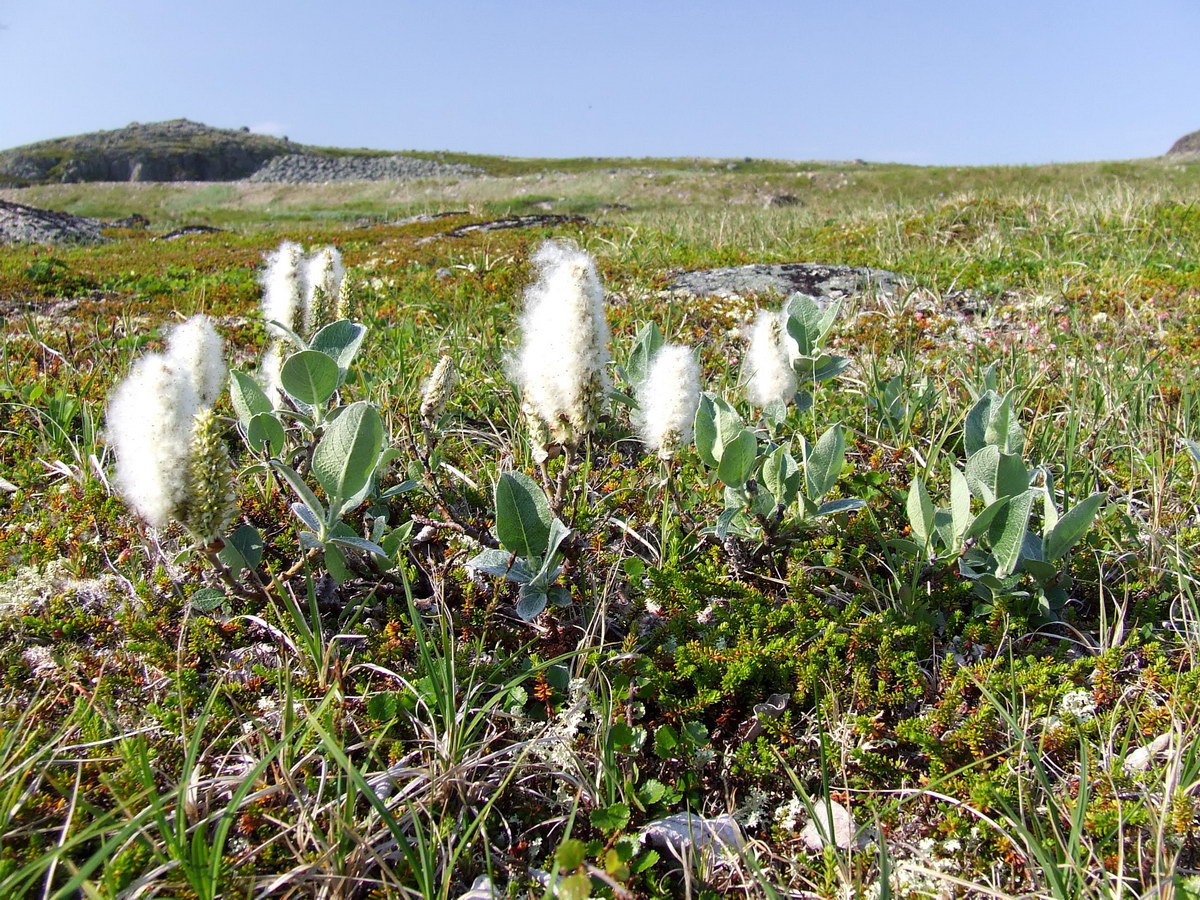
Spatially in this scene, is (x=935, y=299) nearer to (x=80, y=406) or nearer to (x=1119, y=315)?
(x=1119, y=315)

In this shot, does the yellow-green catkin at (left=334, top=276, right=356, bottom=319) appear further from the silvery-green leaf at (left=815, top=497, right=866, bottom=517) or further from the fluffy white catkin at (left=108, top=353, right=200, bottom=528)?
the silvery-green leaf at (left=815, top=497, right=866, bottom=517)

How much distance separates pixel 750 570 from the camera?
2422 millimetres

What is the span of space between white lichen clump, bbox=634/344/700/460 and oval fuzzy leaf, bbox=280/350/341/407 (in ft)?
3.27

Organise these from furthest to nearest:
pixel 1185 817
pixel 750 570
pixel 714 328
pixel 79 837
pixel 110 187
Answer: pixel 110 187
pixel 714 328
pixel 750 570
pixel 1185 817
pixel 79 837

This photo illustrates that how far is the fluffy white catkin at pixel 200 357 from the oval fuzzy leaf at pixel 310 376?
0.70 feet

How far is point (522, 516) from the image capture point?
6.93 ft

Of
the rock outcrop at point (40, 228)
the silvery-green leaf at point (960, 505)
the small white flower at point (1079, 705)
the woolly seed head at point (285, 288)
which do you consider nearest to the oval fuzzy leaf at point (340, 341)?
the woolly seed head at point (285, 288)

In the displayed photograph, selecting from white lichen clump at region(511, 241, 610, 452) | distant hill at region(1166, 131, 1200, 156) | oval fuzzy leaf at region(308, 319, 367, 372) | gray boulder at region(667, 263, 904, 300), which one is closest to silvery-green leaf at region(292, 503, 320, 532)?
oval fuzzy leaf at region(308, 319, 367, 372)

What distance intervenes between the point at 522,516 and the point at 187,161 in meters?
91.5

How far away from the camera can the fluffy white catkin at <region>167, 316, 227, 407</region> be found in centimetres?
223

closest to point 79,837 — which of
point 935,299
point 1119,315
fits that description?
point 935,299

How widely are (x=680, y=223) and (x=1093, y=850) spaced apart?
37.2 feet

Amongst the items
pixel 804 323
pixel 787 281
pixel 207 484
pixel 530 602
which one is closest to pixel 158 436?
pixel 207 484

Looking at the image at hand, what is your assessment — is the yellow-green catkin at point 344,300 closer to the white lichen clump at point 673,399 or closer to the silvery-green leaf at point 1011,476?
the white lichen clump at point 673,399
